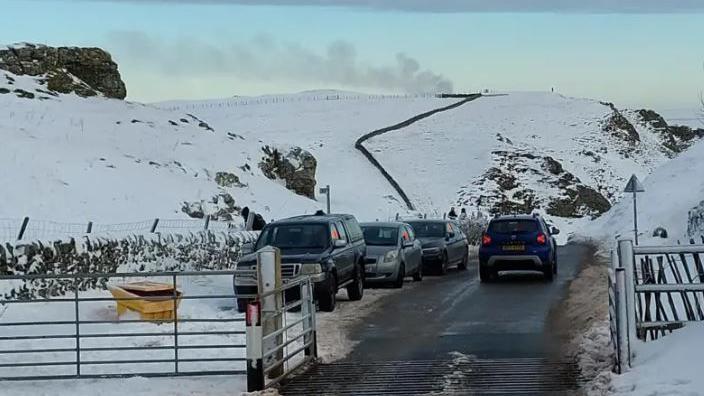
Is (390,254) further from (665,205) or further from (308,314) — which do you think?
(665,205)

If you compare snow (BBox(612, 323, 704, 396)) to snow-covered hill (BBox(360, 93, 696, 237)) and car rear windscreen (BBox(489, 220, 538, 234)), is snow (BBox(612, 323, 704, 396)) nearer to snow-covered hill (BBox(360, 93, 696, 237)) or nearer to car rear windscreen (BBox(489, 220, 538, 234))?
car rear windscreen (BBox(489, 220, 538, 234))

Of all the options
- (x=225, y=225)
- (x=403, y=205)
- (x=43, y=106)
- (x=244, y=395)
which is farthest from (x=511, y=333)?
(x=403, y=205)

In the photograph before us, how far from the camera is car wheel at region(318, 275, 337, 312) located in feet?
60.9

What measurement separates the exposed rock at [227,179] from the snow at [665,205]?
Result: 15.5 metres

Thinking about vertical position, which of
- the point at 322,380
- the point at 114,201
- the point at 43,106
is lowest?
the point at 322,380

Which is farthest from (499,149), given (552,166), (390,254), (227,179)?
(390,254)

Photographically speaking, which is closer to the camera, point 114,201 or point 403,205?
point 114,201

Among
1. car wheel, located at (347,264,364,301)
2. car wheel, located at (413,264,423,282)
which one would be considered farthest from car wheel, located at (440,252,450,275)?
car wheel, located at (347,264,364,301)

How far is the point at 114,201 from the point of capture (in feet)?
107

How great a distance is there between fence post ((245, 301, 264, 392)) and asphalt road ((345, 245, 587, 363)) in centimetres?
256

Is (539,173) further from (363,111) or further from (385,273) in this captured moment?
(385,273)

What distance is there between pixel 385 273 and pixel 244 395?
13052 mm

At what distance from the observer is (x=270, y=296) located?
11.5 meters

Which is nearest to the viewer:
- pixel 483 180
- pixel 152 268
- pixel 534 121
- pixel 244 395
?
pixel 244 395
